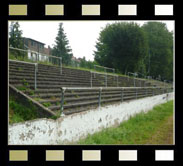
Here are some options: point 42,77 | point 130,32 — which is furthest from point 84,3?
point 130,32

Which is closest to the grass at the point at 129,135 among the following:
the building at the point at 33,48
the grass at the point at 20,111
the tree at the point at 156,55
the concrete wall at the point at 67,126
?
the concrete wall at the point at 67,126

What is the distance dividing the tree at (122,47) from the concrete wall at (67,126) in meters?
5.05

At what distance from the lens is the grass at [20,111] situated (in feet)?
10.5

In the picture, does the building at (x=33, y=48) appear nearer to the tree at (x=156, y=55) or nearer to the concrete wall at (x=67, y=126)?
the concrete wall at (x=67, y=126)

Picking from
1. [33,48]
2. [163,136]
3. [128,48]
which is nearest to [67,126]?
[163,136]

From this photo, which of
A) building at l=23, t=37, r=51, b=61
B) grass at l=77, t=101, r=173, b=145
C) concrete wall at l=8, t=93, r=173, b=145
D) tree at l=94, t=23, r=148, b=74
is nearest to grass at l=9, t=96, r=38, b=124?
concrete wall at l=8, t=93, r=173, b=145

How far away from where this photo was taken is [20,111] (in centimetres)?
338

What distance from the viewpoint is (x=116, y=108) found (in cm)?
578

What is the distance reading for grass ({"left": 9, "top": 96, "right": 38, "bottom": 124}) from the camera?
3193 mm

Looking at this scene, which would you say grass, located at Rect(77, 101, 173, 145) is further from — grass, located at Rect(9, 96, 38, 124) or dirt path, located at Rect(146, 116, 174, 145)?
grass, located at Rect(9, 96, 38, 124)

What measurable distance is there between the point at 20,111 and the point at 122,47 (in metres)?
8.77

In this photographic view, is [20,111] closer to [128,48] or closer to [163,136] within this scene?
[163,136]

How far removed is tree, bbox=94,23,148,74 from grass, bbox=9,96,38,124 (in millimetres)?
8007
